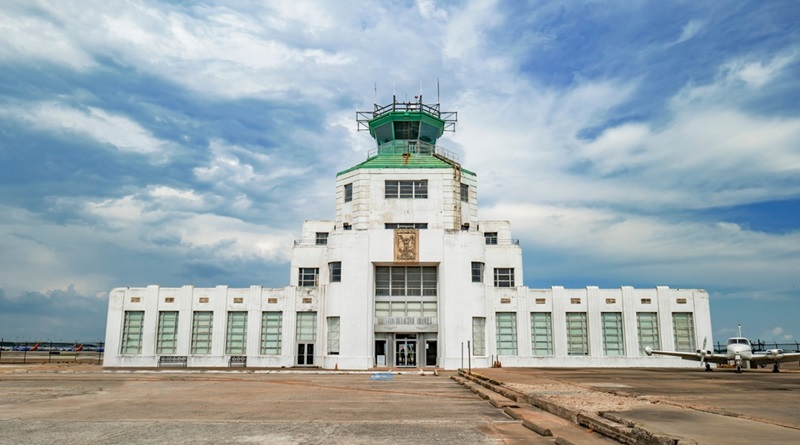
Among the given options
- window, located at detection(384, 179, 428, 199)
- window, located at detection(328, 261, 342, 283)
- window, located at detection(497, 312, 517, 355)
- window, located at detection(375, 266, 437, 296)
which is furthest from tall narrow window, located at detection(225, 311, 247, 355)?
window, located at detection(497, 312, 517, 355)

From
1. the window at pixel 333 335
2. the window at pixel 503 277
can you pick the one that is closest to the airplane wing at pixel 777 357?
the window at pixel 503 277

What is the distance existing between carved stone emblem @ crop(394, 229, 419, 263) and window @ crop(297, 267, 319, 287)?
27.8ft

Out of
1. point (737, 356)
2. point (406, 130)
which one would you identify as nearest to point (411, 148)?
point (406, 130)

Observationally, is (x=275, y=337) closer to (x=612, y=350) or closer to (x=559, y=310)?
(x=559, y=310)

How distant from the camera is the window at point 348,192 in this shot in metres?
48.3

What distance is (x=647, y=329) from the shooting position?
47.5m

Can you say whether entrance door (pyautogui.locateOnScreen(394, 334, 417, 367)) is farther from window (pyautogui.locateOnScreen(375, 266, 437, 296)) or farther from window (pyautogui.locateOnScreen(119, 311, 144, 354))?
window (pyautogui.locateOnScreen(119, 311, 144, 354))

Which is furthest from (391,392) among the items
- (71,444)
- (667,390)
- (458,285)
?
(458,285)

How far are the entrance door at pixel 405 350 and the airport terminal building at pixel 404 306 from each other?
0.08 metres

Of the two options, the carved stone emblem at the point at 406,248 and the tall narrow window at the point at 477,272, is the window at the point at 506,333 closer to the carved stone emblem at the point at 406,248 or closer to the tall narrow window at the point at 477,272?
the tall narrow window at the point at 477,272

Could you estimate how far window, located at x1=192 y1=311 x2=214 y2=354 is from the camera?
1836 inches

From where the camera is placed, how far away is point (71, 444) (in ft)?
35.3

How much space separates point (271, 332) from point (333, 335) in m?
6.13

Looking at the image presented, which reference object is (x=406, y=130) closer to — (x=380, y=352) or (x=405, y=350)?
(x=405, y=350)
